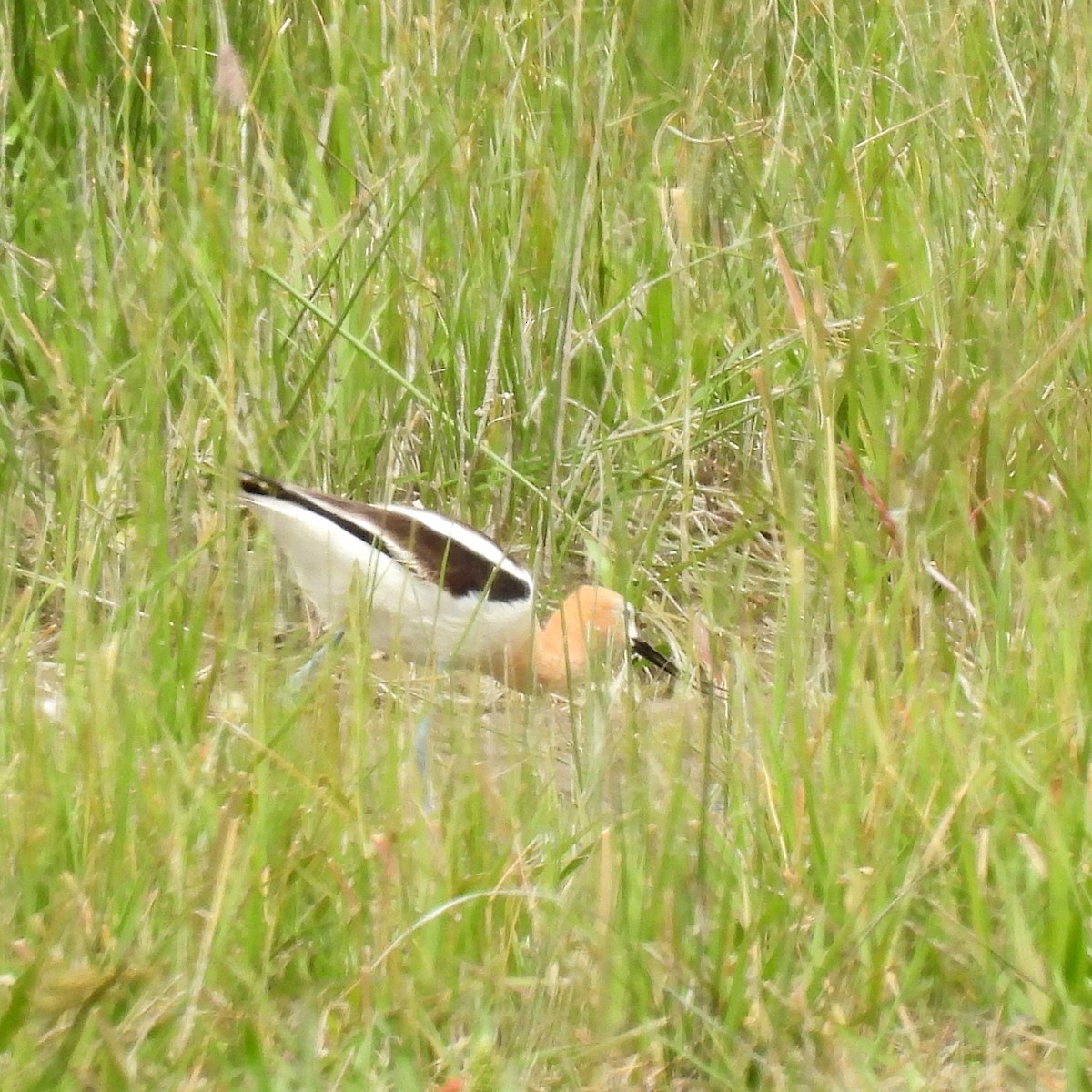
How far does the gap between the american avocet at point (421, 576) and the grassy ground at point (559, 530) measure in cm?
9

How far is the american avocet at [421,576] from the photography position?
314 centimetres

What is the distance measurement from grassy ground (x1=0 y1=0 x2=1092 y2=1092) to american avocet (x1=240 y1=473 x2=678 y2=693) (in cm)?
9

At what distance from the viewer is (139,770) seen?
216 cm

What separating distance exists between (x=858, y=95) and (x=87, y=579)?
1923 millimetres

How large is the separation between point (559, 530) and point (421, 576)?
18.2 inches

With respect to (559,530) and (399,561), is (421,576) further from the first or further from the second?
(559,530)

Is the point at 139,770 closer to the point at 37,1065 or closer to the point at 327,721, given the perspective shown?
the point at 327,721

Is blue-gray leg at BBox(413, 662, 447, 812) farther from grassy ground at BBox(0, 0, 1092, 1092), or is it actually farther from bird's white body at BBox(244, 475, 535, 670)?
bird's white body at BBox(244, 475, 535, 670)


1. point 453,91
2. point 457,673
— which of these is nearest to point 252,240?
point 453,91

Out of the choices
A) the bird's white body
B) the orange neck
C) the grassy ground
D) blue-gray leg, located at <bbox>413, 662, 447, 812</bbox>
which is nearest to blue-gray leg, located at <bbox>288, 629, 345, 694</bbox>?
the grassy ground

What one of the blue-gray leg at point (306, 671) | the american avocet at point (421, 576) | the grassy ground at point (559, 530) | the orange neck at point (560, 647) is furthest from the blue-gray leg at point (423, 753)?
the orange neck at point (560, 647)

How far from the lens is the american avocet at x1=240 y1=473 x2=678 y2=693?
3143mm

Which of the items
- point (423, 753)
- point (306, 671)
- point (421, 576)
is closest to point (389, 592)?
point (421, 576)

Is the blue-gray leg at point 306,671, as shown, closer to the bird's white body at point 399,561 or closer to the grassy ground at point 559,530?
the grassy ground at point 559,530
